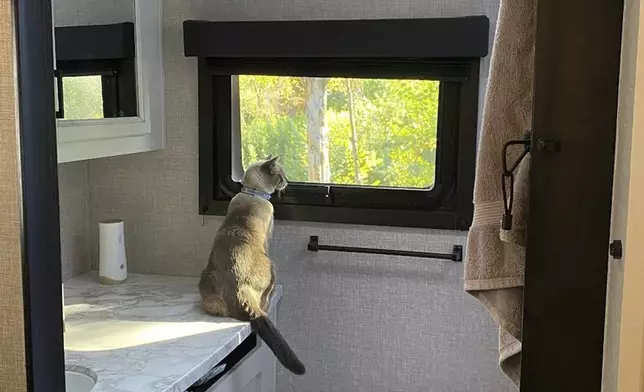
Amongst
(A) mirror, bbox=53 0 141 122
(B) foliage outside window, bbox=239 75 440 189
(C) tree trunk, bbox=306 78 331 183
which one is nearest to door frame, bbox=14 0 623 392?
(A) mirror, bbox=53 0 141 122

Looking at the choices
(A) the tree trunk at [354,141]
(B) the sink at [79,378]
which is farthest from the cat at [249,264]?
(B) the sink at [79,378]

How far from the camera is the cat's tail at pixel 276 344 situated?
1874 millimetres

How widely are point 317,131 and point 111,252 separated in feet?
2.40

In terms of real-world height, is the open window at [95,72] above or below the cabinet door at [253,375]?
above

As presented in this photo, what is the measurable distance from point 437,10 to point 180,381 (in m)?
1.21

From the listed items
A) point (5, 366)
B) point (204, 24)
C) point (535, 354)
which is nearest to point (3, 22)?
point (5, 366)

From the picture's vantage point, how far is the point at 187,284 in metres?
2.28

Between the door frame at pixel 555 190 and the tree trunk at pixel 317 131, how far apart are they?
1.31m

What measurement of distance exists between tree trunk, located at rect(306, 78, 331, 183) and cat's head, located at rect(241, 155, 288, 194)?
0.17m

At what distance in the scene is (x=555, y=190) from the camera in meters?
0.95

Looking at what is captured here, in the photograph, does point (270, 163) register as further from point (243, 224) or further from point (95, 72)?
point (95, 72)

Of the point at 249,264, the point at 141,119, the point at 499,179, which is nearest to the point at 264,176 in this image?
the point at 249,264

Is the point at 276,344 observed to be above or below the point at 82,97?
below

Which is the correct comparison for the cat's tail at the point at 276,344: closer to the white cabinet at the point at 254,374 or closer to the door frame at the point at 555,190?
the white cabinet at the point at 254,374
